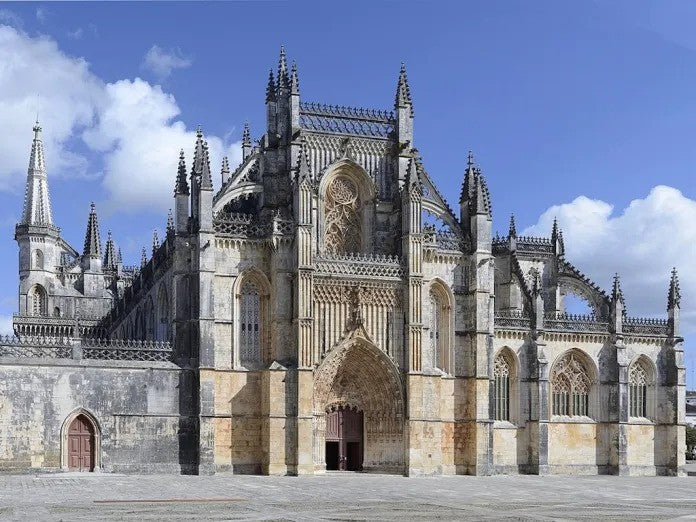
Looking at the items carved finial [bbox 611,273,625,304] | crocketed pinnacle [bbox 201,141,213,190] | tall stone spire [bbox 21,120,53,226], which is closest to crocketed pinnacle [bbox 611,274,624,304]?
carved finial [bbox 611,273,625,304]

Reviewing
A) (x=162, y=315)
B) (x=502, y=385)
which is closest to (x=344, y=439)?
(x=502, y=385)

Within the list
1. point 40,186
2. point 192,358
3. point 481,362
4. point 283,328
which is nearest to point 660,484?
point 481,362

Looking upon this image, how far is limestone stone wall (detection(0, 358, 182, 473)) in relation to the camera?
49844mm

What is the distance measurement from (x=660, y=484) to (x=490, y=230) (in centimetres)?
1578

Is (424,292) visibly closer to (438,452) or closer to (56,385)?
(438,452)

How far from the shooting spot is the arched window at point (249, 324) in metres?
54.5

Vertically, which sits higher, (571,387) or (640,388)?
(571,387)

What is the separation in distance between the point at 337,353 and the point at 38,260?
4572 centimetres

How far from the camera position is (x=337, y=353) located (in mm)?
55188

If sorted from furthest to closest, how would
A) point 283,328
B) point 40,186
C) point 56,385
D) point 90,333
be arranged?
point 40,186 → point 90,333 → point 283,328 → point 56,385

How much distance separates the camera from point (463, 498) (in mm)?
39406

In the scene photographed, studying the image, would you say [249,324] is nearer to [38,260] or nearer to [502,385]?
[502,385]

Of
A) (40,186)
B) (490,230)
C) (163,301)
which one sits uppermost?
(40,186)

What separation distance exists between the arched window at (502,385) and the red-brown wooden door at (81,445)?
23.2 meters
